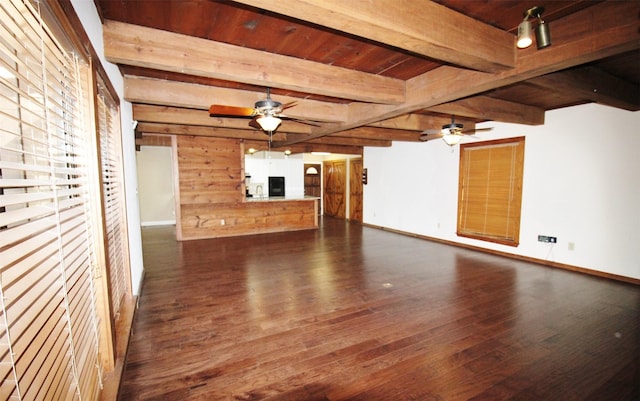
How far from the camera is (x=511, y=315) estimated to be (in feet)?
9.50

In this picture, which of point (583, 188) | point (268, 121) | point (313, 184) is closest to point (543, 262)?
point (583, 188)

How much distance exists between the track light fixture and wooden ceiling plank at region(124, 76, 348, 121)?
6.76 feet

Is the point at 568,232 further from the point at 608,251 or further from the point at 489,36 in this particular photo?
the point at 489,36

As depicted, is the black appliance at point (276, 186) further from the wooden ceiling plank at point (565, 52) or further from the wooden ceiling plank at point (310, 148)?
the wooden ceiling plank at point (565, 52)

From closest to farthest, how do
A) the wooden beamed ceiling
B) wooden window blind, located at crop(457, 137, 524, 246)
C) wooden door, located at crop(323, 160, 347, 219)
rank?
the wooden beamed ceiling
wooden window blind, located at crop(457, 137, 524, 246)
wooden door, located at crop(323, 160, 347, 219)

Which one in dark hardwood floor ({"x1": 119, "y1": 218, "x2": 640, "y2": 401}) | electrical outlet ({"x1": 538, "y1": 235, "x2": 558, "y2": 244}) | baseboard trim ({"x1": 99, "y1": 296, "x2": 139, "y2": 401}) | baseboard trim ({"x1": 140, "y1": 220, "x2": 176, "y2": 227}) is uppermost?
electrical outlet ({"x1": 538, "y1": 235, "x2": 558, "y2": 244})

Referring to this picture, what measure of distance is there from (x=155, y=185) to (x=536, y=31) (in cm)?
903

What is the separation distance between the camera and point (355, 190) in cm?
934

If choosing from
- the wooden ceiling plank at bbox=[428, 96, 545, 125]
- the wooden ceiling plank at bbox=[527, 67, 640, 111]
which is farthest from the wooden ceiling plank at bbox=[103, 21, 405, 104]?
the wooden ceiling plank at bbox=[527, 67, 640, 111]

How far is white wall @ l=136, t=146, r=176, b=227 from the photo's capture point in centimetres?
813

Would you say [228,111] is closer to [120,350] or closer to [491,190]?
[120,350]

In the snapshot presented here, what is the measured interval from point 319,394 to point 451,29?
259cm

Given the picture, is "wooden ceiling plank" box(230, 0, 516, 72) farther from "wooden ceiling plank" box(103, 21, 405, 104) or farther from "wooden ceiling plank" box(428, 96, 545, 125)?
"wooden ceiling plank" box(428, 96, 545, 125)

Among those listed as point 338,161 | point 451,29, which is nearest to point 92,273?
point 451,29
